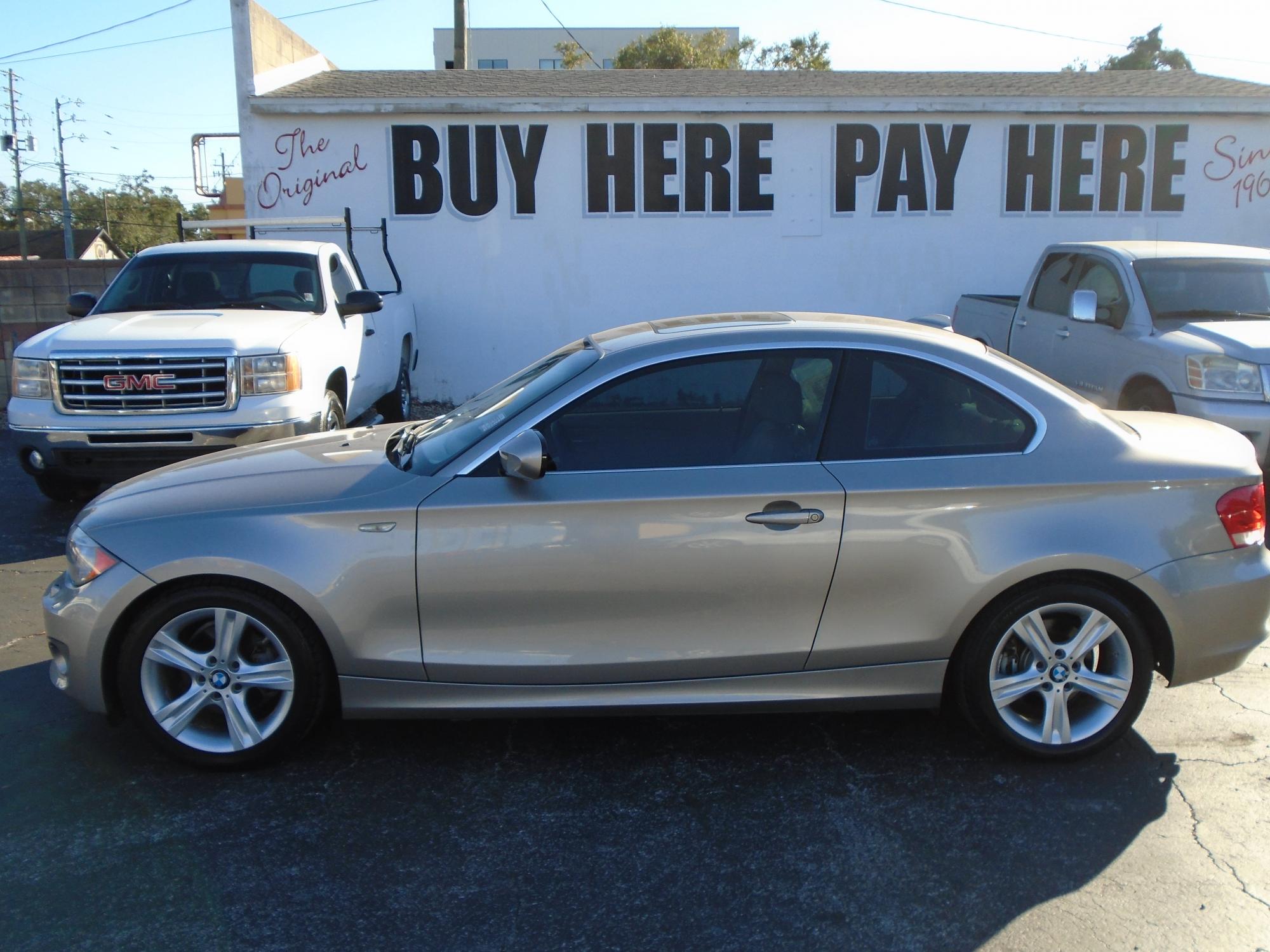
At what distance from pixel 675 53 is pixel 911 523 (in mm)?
42506

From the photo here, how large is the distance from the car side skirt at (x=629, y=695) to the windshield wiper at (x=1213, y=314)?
560cm

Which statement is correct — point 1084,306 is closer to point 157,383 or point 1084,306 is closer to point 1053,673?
point 1053,673

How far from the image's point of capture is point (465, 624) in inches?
155

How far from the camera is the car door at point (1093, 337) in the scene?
8.61 m

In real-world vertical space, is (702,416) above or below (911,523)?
above

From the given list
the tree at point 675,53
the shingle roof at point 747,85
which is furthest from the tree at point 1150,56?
the shingle roof at point 747,85

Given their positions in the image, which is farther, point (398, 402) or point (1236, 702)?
point (398, 402)

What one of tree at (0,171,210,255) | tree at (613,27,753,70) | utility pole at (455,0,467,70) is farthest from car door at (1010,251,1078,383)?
tree at (0,171,210,255)

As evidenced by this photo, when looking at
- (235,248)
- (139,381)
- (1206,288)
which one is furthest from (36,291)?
(1206,288)

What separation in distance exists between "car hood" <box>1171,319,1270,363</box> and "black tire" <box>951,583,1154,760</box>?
14.1ft

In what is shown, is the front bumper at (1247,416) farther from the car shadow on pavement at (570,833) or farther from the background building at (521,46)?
the background building at (521,46)

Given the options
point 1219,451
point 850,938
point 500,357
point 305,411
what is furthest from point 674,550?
point 500,357

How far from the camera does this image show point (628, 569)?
3.90m

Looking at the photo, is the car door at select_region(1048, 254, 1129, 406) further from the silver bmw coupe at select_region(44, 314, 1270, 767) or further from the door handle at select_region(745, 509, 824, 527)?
the door handle at select_region(745, 509, 824, 527)
